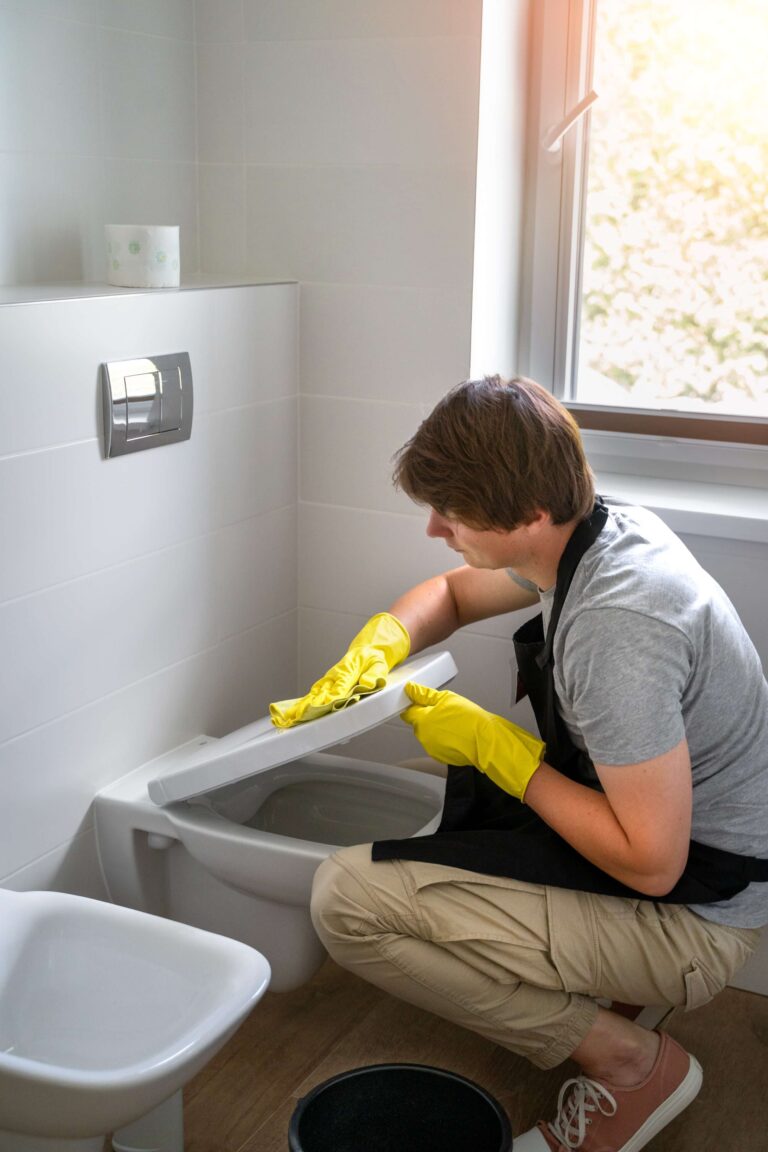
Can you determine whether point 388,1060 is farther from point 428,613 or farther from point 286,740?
point 428,613

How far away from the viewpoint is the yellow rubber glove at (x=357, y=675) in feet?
5.52

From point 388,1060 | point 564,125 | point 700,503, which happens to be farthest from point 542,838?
point 564,125

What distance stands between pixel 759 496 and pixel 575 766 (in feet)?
2.40

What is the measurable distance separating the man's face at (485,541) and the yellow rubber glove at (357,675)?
232mm

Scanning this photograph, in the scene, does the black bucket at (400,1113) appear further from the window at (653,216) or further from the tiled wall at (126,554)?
the window at (653,216)

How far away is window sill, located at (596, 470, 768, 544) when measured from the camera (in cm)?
198

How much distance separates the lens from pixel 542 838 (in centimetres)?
162

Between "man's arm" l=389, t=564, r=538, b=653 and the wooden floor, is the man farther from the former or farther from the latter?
"man's arm" l=389, t=564, r=538, b=653

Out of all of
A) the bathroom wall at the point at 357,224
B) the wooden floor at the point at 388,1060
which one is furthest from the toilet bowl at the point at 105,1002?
the bathroom wall at the point at 357,224

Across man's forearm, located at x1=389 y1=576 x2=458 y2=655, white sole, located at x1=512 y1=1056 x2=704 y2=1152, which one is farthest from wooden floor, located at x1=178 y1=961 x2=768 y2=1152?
man's forearm, located at x1=389 y1=576 x2=458 y2=655

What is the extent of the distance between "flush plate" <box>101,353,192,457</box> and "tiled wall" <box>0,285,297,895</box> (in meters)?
0.02

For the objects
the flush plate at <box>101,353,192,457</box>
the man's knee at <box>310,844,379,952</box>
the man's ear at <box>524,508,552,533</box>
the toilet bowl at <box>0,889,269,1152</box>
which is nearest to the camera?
the toilet bowl at <box>0,889,269,1152</box>

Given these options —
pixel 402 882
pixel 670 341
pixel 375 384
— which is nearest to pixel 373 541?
pixel 375 384

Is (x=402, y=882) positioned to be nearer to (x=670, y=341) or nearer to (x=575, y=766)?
(x=575, y=766)
